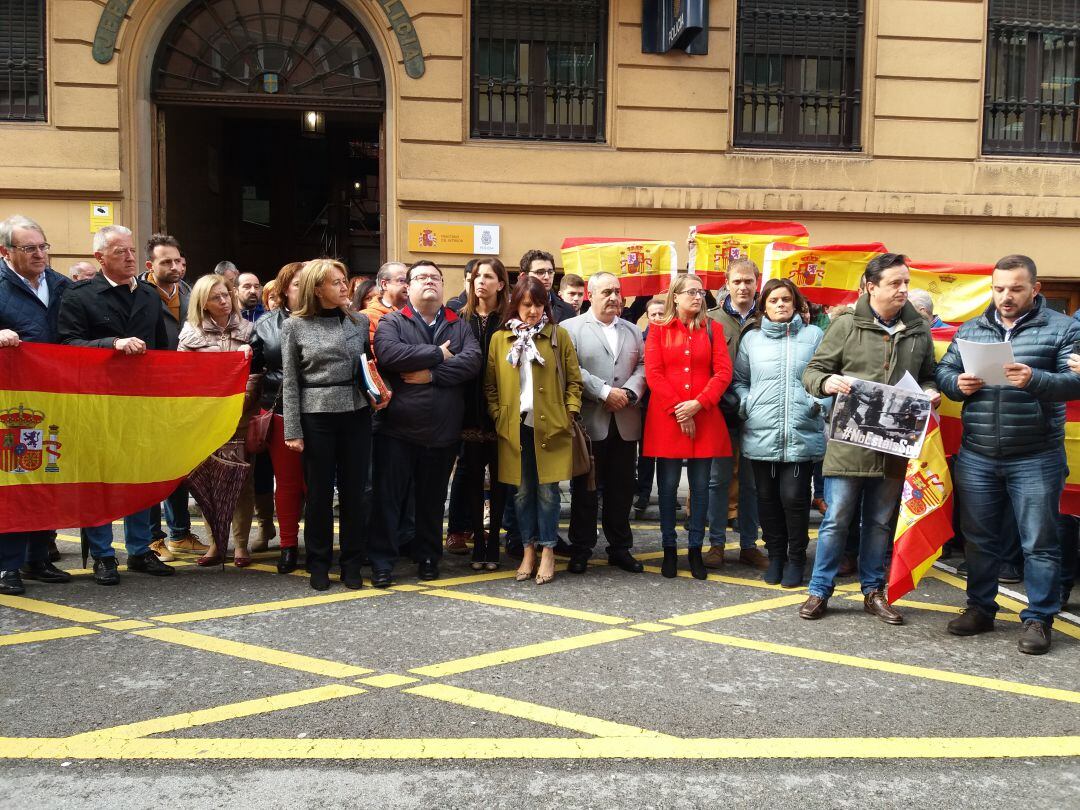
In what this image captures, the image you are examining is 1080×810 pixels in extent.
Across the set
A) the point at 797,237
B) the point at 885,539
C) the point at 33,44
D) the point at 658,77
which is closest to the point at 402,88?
the point at 658,77

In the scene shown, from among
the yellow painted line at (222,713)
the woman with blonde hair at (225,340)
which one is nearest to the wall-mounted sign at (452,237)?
the woman with blonde hair at (225,340)

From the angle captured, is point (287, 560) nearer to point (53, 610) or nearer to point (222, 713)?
point (53, 610)

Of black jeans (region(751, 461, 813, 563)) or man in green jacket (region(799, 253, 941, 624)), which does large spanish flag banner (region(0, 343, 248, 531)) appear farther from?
man in green jacket (region(799, 253, 941, 624))

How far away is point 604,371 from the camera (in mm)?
6887

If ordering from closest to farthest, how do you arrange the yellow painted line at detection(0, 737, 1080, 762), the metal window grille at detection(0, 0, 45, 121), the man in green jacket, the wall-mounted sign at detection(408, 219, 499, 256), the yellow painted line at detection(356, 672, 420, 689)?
the yellow painted line at detection(0, 737, 1080, 762) < the yellow painted line at detection(356, 672, 420, 689) < the man in green jacket < the metal window grille at detection(0, 0, 45, 121) < the wall-mounted sign at detection(408, 219, 499, 256)

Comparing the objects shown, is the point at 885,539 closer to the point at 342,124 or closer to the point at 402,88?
the point at 402,88

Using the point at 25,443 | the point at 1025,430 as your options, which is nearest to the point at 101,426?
the point at 25,443

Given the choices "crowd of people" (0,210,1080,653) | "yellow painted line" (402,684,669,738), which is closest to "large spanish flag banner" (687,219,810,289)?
"crowd of people" (0,210,1080,653)

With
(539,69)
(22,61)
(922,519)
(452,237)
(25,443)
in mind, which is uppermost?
(539,69)

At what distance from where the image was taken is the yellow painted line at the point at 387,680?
15.1 ft

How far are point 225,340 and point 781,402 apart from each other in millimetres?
3722

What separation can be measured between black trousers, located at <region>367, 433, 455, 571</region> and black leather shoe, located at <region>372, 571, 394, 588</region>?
0.10 ft

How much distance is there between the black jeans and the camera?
645 cm

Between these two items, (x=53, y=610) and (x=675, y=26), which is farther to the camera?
(x=675, y=26)
